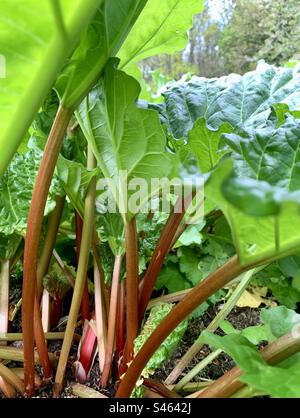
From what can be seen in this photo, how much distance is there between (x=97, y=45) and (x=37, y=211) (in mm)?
220

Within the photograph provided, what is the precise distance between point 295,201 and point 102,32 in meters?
0.35

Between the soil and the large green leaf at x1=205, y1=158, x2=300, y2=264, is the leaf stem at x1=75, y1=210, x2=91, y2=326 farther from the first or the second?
the large green leaf at x1=205, y1=158, x2=300, y2=264

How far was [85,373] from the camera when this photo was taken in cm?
72

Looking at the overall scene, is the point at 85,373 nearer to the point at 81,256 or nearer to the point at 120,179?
the point at 81,256

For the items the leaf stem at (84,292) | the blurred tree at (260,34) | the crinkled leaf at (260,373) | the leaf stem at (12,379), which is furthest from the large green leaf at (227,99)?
the blurred tree at (260,34)

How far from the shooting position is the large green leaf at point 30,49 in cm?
47

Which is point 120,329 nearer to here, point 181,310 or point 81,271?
point 81,271

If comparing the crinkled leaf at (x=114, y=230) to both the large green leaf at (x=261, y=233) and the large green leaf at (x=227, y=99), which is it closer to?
the large green leaf at (x=227, y=99)

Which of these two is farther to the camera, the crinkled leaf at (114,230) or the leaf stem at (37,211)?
the crinkled leaf at (114,230)

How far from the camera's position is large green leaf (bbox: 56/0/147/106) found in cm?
54

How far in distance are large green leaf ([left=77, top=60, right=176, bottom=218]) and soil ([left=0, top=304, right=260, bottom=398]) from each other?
287mm

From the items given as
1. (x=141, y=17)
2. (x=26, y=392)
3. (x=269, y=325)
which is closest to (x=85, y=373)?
(x=26, y=392)

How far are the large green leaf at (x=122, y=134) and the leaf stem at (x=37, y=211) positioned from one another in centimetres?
6

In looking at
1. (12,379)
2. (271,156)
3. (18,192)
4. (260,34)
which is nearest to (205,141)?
(271,156)
